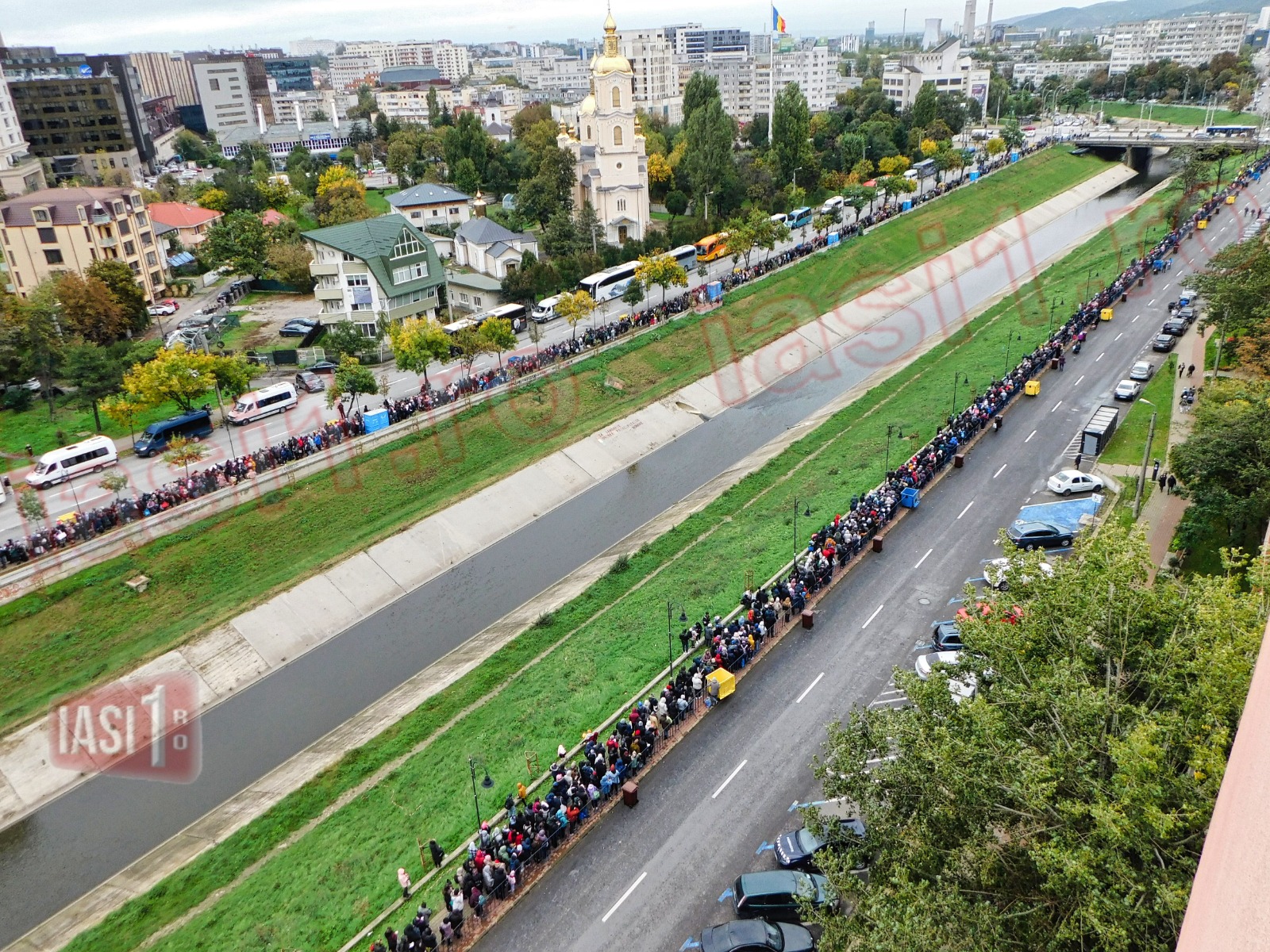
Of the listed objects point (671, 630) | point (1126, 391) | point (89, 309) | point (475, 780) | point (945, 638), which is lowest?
point (475, 780)

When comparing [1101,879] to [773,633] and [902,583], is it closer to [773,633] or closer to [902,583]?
[773,633]

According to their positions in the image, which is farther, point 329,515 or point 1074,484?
point 329,515

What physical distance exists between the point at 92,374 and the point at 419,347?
1360cm

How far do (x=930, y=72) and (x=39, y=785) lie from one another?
134m

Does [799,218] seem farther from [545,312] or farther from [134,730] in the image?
[134,730]

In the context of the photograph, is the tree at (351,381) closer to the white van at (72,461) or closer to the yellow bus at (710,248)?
the white van at (72,461)

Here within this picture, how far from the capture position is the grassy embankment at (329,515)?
1030 inches

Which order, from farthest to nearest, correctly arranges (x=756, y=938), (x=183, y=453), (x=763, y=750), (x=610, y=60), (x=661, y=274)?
1. (x=610, y=60)
2. (x=661, y=274)
3. (x=183, y=453)
4. (x=763, y=750)
5. (x=756, y=938)

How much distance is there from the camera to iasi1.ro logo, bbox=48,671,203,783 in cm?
2364

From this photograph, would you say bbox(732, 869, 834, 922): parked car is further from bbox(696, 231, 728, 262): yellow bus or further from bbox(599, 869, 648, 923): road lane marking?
bbox(696, 231, 728, 262): yellow bus

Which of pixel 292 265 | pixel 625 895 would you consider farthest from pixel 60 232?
pixel 625 895

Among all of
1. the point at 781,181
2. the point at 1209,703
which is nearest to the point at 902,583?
the point at 1209,703

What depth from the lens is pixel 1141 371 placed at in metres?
38.8

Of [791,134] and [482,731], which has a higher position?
[791,134]
